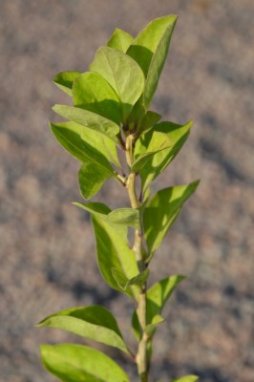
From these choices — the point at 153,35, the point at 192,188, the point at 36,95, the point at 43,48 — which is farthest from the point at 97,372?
the point at 43,48

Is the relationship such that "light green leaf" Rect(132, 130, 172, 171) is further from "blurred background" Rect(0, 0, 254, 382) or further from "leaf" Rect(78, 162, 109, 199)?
"blurred background" Rect(0, 0, 254, 382)

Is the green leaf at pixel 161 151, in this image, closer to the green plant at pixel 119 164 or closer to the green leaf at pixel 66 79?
the green plant at pixel 119 164

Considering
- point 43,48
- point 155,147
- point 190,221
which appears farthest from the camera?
point 43,48

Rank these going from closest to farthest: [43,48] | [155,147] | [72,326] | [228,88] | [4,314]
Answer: [155,147] → [72,326] → [4,314] → [228,88] → [43,48]

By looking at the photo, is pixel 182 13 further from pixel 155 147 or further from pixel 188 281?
pixel 155 147

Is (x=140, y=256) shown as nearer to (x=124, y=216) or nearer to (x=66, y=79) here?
(x=124, y=216)

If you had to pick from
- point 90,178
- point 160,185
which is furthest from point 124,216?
point 160,185

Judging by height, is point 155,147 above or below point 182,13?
below

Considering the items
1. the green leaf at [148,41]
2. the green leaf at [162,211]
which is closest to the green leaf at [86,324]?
the green leaf at [162,211]
